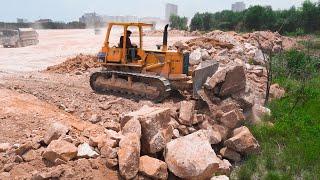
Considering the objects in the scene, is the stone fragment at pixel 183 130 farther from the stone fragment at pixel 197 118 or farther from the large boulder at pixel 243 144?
the large boulder at pixel 243 144

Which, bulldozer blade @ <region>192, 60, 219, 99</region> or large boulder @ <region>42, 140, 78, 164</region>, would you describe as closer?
large boulder @ <region>42, 140, 78, 164</region>

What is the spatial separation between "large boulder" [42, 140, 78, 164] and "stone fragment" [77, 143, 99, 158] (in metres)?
0.09

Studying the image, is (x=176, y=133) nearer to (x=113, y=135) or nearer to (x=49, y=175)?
(x=113, y=135)

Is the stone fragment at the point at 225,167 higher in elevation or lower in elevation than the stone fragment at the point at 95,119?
lower

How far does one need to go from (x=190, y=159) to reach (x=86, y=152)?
5.47 ft

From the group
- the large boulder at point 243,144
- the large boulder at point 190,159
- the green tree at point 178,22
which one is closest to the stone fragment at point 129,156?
the large boulder at point 190,159

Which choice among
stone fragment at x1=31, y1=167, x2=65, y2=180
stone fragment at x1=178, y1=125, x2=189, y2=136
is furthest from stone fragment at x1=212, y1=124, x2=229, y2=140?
stone fragment at x1=31, y1=167, x2=65, y2=180

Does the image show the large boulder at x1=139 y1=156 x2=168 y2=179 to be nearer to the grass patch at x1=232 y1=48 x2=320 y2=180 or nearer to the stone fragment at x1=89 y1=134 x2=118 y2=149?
the stone fragment at x1=89 y1=134 x2=118 y2=149

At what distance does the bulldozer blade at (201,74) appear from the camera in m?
10.7

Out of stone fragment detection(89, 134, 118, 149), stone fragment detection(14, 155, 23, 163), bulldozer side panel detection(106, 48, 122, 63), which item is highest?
bulldozer side panel detection(106, 48, 122, 63)

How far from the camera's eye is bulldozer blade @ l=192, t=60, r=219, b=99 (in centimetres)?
1070

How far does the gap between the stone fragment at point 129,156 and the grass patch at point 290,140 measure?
2.31 meters

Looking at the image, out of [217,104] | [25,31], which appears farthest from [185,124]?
[25,31]

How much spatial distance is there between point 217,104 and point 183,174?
375 cm
